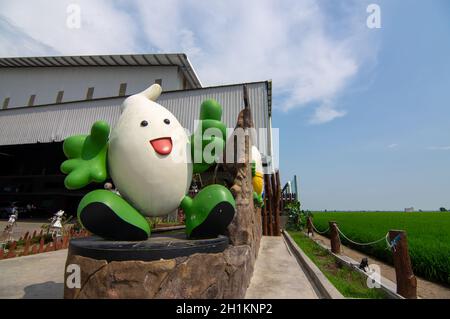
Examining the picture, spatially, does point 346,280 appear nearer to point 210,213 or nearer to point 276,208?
point 210,213

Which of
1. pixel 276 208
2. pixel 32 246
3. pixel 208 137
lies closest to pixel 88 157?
pixel 208 137

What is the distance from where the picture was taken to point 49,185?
21000 mm

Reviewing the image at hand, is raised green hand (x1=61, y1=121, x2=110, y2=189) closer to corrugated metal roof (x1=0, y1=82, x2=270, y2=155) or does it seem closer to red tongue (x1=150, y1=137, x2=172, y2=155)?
red tongue (x1=150, y1=137, x2=172, y2=155)

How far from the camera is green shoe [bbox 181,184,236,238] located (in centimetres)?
317

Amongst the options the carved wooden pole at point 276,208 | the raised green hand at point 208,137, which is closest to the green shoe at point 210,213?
the raised green hand at point 208,137

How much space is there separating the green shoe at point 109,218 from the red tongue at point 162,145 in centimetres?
76

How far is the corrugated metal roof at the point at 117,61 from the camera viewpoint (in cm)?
1844

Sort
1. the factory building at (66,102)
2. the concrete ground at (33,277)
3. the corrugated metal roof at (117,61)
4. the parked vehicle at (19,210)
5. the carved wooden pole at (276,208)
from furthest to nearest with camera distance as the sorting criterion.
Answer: the parked vehicle at (19,210) < the corrugated metal roof at (117,61) < the factory building at (66,102) < the carved wooden pole at (276,208) < the concrete ground at (33,277)

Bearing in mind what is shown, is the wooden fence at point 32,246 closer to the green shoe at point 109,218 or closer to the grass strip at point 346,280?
the green shoe at point 109,218

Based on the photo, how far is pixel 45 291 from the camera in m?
3.95

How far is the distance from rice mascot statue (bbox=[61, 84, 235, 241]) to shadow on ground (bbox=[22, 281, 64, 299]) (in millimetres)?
1689

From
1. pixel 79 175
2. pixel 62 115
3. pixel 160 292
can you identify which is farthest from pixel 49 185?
pixel 160 292

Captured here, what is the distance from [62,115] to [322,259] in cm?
1589

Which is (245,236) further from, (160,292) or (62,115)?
(62,115)
